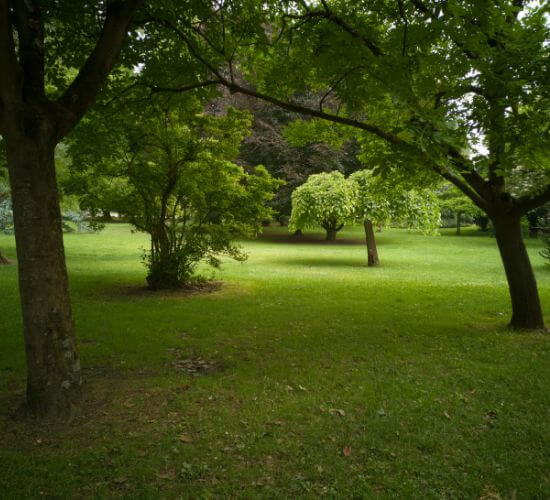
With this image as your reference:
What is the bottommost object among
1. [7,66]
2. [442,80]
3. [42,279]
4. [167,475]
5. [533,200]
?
[167,475]

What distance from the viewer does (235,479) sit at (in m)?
3.40

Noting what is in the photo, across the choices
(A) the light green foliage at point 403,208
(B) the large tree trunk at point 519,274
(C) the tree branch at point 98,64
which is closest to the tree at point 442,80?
(B) the large tree trunk at point 519,274

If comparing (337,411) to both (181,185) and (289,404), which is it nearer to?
(289,404)

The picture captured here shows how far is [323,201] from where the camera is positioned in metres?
17.0

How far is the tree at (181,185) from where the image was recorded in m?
10.1

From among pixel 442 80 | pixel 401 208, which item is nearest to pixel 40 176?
pixel 442 80

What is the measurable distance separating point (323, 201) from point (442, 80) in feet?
35.3

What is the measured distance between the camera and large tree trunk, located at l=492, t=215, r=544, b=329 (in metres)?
7.55

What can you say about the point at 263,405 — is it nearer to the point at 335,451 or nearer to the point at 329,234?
the point at 335,451

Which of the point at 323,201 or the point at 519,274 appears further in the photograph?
the point at 323,201

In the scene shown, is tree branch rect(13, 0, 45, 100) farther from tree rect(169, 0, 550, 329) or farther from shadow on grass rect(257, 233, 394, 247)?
shadow on grass rect(257, 233, 394, 247)

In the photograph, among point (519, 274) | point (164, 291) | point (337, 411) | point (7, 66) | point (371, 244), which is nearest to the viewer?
point (7, 66)

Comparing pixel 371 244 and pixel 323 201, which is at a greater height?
pixel 323 201

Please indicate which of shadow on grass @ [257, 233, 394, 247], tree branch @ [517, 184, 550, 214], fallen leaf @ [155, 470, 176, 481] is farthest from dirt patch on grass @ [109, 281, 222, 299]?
shadow on grass @ [257, 233, 394, 247]
